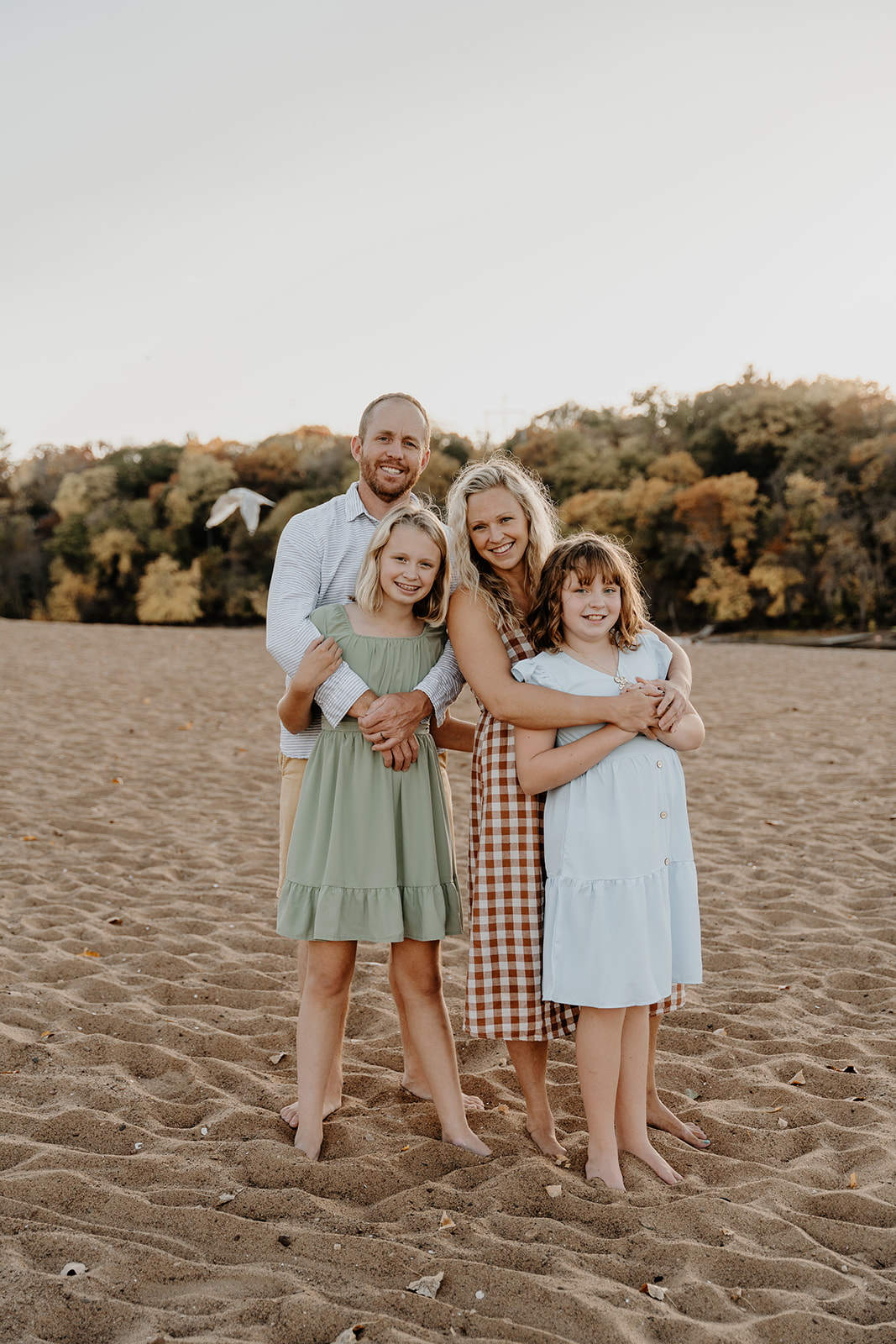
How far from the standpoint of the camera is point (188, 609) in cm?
3728

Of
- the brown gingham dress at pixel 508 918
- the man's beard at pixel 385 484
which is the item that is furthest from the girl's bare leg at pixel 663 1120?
the man's beard at pixel 385 484

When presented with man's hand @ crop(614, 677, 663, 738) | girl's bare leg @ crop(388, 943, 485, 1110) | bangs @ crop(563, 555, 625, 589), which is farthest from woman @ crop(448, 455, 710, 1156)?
girl's bare leg @ crop(388, 943, 485, 1110)

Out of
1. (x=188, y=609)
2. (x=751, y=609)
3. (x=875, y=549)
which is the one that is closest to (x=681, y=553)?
(x=751, y=609)

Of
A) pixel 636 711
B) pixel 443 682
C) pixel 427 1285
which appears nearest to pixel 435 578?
pixel 443 682

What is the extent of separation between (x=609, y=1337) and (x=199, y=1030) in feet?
6.72

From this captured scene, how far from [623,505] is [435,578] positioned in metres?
31.8

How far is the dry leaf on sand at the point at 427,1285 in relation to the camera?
220 cm

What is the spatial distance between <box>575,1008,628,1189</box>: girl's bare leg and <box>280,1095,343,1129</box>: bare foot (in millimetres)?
798

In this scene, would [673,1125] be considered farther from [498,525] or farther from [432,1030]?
[498,525]

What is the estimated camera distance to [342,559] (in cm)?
320

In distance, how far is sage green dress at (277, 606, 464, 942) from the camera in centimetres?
284

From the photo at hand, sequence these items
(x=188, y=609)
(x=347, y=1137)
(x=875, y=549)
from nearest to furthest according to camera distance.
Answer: (x=347, y=1137) → (x=875, y=549) → (x=188, y=609)

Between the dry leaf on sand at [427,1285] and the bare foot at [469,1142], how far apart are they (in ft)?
2.16

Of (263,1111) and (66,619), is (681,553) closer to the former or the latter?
(66,619)
